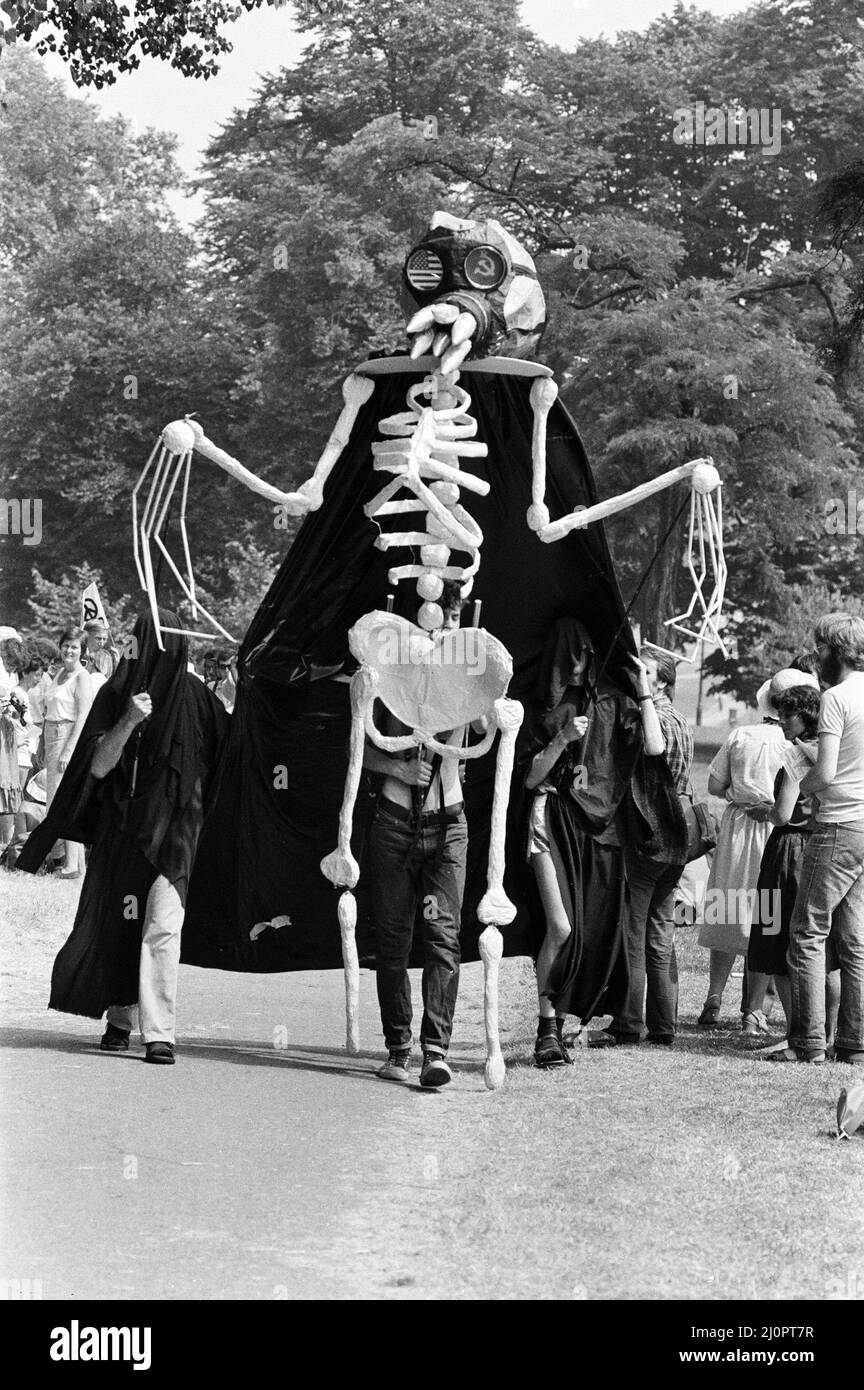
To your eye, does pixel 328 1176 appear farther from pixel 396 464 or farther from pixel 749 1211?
pixel 396 464

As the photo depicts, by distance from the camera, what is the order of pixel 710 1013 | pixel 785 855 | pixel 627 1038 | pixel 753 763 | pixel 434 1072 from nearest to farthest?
pixel 434 1072 < pixel 627 1038 < pixel 785 855 < pixel 753 763 < pixel 710 1013

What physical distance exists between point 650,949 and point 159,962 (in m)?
2.79

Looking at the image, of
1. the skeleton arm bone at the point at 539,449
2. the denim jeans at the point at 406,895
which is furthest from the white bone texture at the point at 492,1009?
the skeleton arm bone at the point at 539,449

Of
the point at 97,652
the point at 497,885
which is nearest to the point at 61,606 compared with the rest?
the point at 97,652

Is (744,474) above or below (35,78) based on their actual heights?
below

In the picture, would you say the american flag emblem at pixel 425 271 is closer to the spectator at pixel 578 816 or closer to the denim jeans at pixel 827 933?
the spectator at pixel 578 816

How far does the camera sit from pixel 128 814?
8750mm

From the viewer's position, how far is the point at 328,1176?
21.9ft

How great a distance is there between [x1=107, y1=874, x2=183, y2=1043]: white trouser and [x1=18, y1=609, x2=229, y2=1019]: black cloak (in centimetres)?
9

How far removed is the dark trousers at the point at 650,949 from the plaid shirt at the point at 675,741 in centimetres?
46

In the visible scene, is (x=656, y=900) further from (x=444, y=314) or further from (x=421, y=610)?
(x=444, y=314)


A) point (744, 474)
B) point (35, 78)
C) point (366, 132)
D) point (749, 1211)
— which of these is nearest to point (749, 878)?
point (749, 1211)

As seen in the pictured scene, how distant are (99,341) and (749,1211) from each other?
35.7 metres

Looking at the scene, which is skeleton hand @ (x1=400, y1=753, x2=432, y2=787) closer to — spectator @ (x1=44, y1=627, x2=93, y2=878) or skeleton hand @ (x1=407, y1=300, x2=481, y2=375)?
skeleton hand @ (x1=407, y1=300, x2=481, y2=375)
